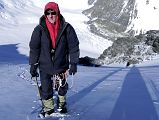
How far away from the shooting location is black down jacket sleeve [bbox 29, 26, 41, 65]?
7375mm

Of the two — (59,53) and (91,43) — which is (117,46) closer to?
(59,53)

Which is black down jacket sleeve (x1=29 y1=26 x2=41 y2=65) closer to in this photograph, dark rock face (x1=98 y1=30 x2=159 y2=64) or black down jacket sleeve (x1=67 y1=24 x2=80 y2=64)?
black down jacket sleeve (x1=67 y1=24 x2=80 y2=64)

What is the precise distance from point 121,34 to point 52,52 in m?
155

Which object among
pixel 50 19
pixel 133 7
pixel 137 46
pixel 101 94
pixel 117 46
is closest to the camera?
pixel 50 19

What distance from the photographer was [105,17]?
625 feet

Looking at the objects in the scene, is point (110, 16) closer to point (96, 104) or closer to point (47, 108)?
point (96, 104)

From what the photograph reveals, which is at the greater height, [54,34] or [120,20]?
[120,20]

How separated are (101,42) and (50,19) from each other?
123 meters

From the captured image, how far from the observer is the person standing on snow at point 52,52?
737cm

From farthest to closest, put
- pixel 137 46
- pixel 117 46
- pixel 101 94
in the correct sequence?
pixel 117 46, pixel 137 46, pixel 101 94

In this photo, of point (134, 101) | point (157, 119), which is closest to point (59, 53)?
point (157, 119)

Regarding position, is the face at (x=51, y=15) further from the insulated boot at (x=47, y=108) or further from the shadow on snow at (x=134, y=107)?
the shadow on snow at (x=134, y=107)

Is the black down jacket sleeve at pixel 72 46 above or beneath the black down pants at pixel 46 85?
above

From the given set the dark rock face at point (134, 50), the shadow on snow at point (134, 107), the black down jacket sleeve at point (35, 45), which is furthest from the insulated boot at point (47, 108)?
the dark rock face at point (134, 50)
